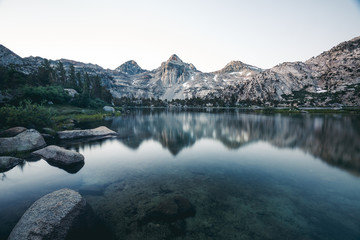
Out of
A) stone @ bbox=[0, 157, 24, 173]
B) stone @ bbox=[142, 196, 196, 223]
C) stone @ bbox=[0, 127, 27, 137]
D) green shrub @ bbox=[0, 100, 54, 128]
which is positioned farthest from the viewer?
green shrub @ bbox=[0, 100, 54, 128]

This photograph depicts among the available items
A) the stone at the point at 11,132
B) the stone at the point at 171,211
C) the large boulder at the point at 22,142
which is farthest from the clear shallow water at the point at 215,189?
the stone at the point at 11,132

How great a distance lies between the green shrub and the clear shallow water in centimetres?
1305

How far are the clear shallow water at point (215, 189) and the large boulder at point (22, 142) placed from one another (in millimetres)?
5799

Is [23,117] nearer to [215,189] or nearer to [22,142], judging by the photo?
[22,142]

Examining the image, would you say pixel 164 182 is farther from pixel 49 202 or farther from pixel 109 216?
pixel 49 202

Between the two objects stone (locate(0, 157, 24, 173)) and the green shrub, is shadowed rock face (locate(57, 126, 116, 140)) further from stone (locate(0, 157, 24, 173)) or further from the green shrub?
stone (locate(0, 157, 24, 173))

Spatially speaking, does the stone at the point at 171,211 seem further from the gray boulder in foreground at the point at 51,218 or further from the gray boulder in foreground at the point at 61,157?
the gray boulder in foreground at the point at 61,157

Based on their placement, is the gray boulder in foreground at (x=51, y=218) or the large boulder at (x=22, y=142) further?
the large boulder at (x=22, y=142)

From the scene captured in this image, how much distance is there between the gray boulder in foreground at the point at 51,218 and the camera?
8.00 m

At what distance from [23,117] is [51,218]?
108 feet

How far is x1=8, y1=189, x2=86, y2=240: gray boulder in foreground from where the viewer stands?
800 centimetres

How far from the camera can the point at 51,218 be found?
28.1 feet

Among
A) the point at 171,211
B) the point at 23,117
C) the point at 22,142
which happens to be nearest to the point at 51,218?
the point at 171,211

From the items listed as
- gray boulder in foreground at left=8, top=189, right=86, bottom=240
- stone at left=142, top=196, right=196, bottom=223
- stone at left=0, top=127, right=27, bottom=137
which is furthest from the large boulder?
stone at left=142, top=196, right=196, bottom=223
